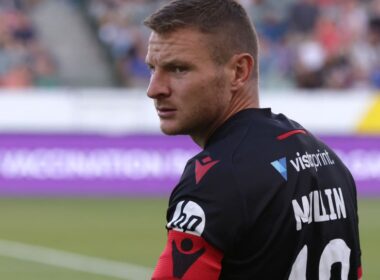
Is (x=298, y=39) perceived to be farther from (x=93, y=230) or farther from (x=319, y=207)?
(x=319, y=207)

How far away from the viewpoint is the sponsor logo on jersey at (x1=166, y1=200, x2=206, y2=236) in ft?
9.90

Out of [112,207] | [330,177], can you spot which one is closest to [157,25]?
[330,177]

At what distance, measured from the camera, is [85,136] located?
57.1 feet

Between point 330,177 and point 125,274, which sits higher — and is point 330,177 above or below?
above

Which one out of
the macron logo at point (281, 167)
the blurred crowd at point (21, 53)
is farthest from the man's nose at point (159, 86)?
the blurred crowd at point (21, 53)

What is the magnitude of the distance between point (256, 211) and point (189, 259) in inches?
9.0

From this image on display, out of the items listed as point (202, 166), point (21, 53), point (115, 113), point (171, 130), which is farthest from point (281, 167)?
point (21, 53)

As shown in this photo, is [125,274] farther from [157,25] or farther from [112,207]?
[157,25]

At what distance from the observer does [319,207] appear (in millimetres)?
3311

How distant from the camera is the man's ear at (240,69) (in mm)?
3301

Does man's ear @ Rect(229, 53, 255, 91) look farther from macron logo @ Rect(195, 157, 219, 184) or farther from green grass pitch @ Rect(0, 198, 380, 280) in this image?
green grass pitch @ Rect(0, 198, 380, 280)

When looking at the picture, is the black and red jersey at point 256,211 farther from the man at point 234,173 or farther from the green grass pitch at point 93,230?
the green grass pitch at point 93,230

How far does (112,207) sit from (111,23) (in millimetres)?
5278

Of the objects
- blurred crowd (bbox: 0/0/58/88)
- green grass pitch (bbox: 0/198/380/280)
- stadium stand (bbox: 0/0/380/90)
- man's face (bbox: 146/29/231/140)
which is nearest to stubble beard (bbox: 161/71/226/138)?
man's face (bbox: 146/29/231/140)
